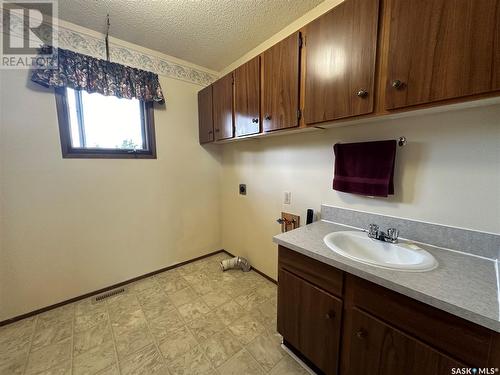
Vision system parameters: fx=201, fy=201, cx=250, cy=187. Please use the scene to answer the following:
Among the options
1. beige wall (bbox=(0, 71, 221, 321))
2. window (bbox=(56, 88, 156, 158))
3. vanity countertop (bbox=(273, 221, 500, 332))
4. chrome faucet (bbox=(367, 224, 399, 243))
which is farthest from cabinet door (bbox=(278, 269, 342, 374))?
window (bbox=(56, 88, 156, 158))

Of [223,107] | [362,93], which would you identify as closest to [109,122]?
[223,107]

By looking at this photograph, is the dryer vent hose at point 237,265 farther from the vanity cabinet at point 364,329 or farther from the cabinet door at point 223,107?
the cabinet door at point 223,107

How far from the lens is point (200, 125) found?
2480 millimetres

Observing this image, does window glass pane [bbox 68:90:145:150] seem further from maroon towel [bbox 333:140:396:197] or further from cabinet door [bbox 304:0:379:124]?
maroon towel [bbox 333:140:396:197]

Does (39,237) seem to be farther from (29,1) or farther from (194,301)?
(29,1)

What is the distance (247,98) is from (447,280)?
1.69 meters

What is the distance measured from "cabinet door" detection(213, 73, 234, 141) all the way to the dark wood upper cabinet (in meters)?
0.11

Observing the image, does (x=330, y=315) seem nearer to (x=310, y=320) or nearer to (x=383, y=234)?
(x=310, y=320)

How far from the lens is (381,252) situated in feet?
3.93

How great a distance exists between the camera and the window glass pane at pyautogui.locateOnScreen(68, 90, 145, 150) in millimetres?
1854

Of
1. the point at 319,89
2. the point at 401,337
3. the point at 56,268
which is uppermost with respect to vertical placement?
the point at 319,89

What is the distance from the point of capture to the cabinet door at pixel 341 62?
1018 millimetres

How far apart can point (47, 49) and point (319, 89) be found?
2.09m

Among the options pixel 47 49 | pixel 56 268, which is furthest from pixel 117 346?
pixel 47 49
